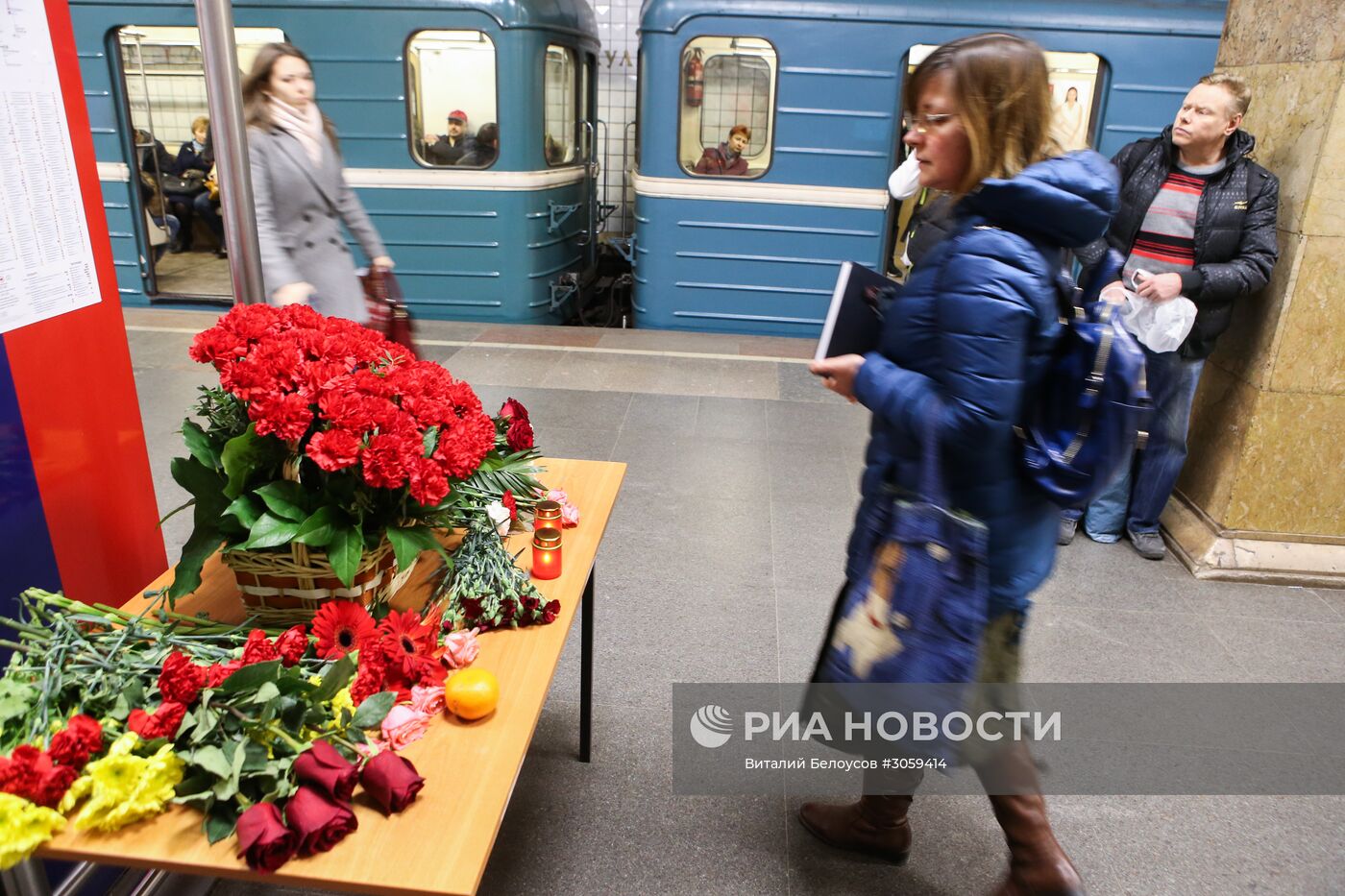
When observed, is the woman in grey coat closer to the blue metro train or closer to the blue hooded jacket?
the blue hooded jacket

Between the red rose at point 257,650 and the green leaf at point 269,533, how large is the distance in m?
0.11

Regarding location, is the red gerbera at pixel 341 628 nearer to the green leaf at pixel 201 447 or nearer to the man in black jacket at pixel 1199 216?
the green leaf at pixel 201 447

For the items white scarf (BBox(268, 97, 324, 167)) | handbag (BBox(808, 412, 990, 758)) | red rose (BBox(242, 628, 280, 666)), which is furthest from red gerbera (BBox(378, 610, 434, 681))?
white scarf (BBox(268, 97, 324, 167))

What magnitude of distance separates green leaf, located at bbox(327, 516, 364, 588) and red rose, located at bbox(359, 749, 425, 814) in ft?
0.82

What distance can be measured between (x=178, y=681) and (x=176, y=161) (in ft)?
29.3

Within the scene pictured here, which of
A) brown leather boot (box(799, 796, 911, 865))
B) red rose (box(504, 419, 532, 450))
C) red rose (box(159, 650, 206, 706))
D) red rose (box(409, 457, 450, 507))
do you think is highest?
red rose (box(409, 457, 450, 507))

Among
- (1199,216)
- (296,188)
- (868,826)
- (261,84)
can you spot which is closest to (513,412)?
(868,826)

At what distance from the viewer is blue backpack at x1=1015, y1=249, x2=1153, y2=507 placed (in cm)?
140

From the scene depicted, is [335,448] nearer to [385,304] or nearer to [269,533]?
[269,533]

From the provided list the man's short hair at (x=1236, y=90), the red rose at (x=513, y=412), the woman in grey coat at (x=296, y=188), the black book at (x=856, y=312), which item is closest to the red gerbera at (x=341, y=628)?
the red rose at (x=513, y=412)

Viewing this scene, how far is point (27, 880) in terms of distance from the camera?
1328mm

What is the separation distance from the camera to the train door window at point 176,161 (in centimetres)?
652

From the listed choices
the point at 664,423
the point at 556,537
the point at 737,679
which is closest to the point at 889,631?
the point at 556,537

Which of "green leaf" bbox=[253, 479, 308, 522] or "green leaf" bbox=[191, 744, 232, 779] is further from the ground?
"green leaf" bbox=[253, 479, 308, 522]
